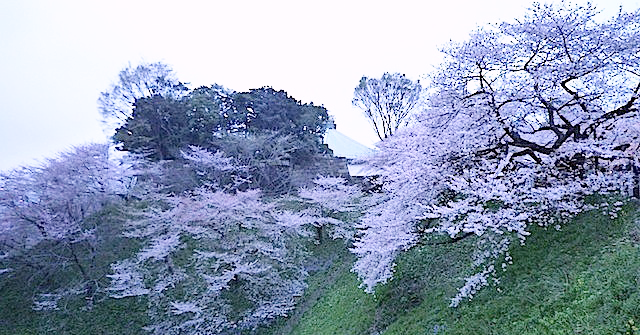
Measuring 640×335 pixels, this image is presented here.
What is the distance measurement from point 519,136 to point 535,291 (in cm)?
314

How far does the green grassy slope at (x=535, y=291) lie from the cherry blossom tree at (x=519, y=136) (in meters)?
0.40

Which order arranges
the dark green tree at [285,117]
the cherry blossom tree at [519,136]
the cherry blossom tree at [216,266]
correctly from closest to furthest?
the cherry blossom tree at [519,136] → the cherry blossom tree at [216,266] → the dark green tree at [285,117]

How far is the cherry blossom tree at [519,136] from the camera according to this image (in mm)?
7070

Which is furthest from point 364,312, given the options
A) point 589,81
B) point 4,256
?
point 4,256

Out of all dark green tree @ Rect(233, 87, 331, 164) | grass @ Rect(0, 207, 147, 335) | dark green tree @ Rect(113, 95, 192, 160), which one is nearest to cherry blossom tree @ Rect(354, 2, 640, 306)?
grass @ Rect(0, 207, 147, 335)

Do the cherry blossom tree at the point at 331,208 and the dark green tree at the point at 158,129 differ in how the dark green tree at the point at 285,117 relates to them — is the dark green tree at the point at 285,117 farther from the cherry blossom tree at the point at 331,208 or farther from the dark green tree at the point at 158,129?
the cherry blossom tree at the point at 331,208

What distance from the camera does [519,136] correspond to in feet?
26.7

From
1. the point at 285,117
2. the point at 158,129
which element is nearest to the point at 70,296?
the point at 158,129

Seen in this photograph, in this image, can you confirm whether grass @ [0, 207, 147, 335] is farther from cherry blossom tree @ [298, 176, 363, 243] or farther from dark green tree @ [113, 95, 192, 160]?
cherry blossom tree @ [298, 176, 363, 243]

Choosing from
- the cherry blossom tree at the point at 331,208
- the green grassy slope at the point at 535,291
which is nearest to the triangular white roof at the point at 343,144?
the cherry blossom tree at the point at 331,208

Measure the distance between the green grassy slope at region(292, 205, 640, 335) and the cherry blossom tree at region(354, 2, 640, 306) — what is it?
399mm

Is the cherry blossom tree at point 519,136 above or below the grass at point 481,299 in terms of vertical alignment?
above

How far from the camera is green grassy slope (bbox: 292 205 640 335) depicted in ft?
16.3

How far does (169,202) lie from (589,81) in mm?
13935
